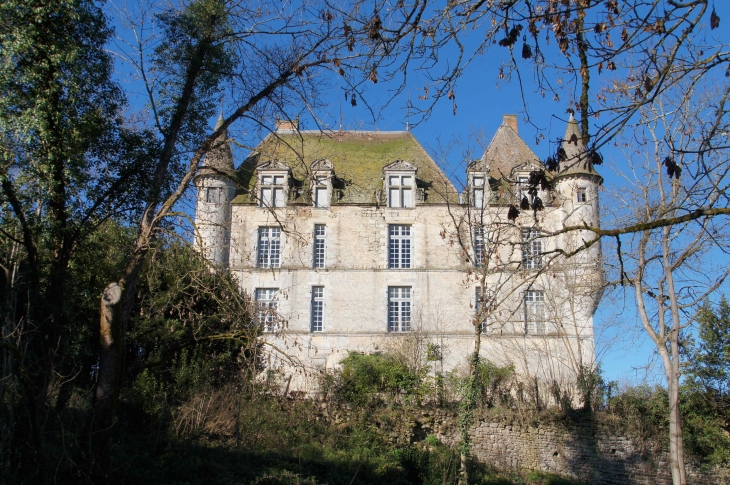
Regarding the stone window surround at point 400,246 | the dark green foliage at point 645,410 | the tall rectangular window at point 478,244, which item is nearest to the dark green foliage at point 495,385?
the dark green foliage at point 645,410

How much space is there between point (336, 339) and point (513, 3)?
18.7 meters

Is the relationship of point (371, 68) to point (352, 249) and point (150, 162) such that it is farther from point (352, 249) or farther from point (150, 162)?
point (352, 249)

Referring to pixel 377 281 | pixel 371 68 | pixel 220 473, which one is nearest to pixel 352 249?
pixel 377 281

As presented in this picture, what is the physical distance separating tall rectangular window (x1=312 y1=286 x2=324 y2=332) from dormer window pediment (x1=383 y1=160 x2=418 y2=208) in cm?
413

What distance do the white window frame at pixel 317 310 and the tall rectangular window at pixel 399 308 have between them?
7.95ft

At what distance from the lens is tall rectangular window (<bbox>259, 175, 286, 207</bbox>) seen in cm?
2334

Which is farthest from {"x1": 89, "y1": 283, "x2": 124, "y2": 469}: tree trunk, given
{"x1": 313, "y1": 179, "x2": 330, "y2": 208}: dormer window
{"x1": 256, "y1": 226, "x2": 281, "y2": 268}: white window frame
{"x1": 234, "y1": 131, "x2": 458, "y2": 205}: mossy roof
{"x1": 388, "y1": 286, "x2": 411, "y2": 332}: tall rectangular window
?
{"x1": 313, "y1": 179, "x2": 330, "y2": 208}: dormer window

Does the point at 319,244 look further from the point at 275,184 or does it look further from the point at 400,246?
the point at 400,246

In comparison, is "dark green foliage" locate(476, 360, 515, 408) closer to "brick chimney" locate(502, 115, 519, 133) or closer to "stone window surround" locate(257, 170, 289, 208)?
"stone window surround" locate(257, 170, 289, 208)

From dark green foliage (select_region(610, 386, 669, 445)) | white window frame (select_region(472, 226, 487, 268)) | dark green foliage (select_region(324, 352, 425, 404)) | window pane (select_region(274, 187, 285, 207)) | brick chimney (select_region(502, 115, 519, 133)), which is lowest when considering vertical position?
dark green foliage (select_region(610, 386, 669, 445))

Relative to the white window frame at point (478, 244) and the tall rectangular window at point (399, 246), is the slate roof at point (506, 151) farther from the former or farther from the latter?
the white window frame at point (478, 244)

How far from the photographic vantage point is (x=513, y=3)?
14.5 ft

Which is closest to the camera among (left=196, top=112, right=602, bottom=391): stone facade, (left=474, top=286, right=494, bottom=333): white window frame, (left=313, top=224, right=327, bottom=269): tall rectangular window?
(left=474, top=286, right=494, bottom=333): white window frame

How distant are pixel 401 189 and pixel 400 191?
9 cm
